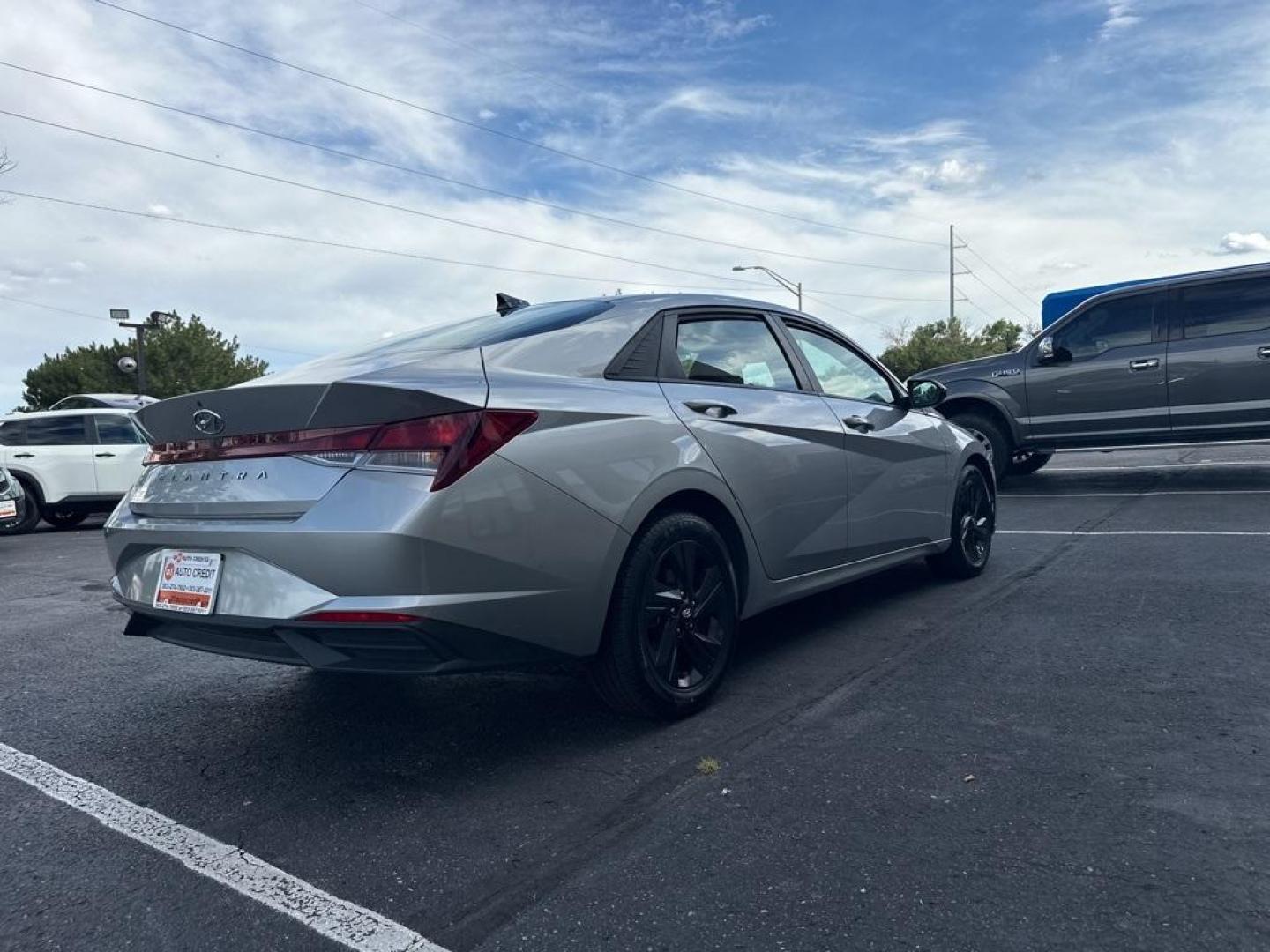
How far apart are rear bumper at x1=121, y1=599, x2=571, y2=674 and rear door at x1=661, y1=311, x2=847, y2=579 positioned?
1.16 metres

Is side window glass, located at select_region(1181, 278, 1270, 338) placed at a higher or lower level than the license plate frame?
higher

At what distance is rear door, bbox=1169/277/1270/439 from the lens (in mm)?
8633

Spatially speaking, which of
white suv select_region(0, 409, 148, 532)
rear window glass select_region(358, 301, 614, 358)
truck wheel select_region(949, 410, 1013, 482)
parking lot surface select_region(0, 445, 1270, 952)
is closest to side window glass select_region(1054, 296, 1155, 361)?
truck wheel select_region(949, 410, 1013, 482)

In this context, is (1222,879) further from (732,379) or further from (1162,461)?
(1162,461)

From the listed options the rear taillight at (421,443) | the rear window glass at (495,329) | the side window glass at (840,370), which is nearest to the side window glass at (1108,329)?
the side window glass at (840,370)

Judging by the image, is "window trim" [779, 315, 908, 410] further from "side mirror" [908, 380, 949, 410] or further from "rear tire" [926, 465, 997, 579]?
"rear tire" [926, 465, 997, 579]

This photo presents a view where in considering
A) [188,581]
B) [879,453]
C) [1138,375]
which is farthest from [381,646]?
[1138,375]

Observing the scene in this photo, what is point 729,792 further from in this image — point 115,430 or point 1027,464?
point 115,430

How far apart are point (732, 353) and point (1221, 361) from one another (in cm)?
674

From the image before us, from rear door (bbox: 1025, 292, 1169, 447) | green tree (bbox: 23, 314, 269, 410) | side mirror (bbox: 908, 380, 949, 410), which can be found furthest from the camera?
green tree (bbox: 23, 314, 269, 410)

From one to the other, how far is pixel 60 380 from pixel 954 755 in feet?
182

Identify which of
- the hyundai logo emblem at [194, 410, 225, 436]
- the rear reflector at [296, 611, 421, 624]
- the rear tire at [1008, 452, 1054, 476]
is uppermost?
the hyundai logo emblem at [194, 410, 225, 436]

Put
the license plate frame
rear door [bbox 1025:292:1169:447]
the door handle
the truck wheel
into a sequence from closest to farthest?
1. the license plate frame
2. the door handle
3. rear door [bbox 1025:292:1169:447]
4. the truck wheel

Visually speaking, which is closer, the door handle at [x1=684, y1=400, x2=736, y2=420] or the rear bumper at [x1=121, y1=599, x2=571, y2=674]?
the rear bumper at [x1=121, y1=599, x2=571, y2=674]
